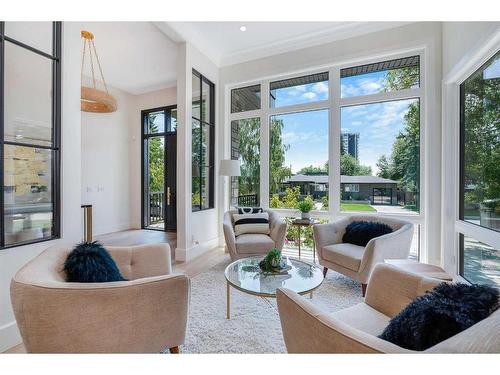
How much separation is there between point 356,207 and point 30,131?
3.96 metres

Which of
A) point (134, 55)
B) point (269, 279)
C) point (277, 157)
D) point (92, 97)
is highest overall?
point (134, 55)

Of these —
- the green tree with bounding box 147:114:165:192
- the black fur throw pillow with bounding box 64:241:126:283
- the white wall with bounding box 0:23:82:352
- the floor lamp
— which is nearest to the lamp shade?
the floor lamp

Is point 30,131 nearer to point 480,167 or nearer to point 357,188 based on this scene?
point 357,188

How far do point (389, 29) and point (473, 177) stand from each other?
7.62 ft

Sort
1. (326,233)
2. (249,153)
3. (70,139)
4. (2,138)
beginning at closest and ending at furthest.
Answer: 1. (2,138)
2. (70,139)
3. (326,233)
4. (249,153)

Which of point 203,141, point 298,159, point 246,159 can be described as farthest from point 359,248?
point 203,141

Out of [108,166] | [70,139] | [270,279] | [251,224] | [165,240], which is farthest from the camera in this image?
[108,166]

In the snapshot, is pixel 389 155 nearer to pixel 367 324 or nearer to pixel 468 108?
pixel 468 108

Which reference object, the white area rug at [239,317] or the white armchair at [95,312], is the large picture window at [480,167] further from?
the white armchair at [95,312]

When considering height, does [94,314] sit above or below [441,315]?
below

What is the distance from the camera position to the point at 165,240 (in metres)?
4.86

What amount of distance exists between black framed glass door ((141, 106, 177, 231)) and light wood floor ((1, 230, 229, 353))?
46 centimetres

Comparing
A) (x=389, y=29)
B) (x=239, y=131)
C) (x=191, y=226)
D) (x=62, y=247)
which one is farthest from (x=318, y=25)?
(x=62, y=247)

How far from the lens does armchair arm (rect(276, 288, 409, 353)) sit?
0.75 m
